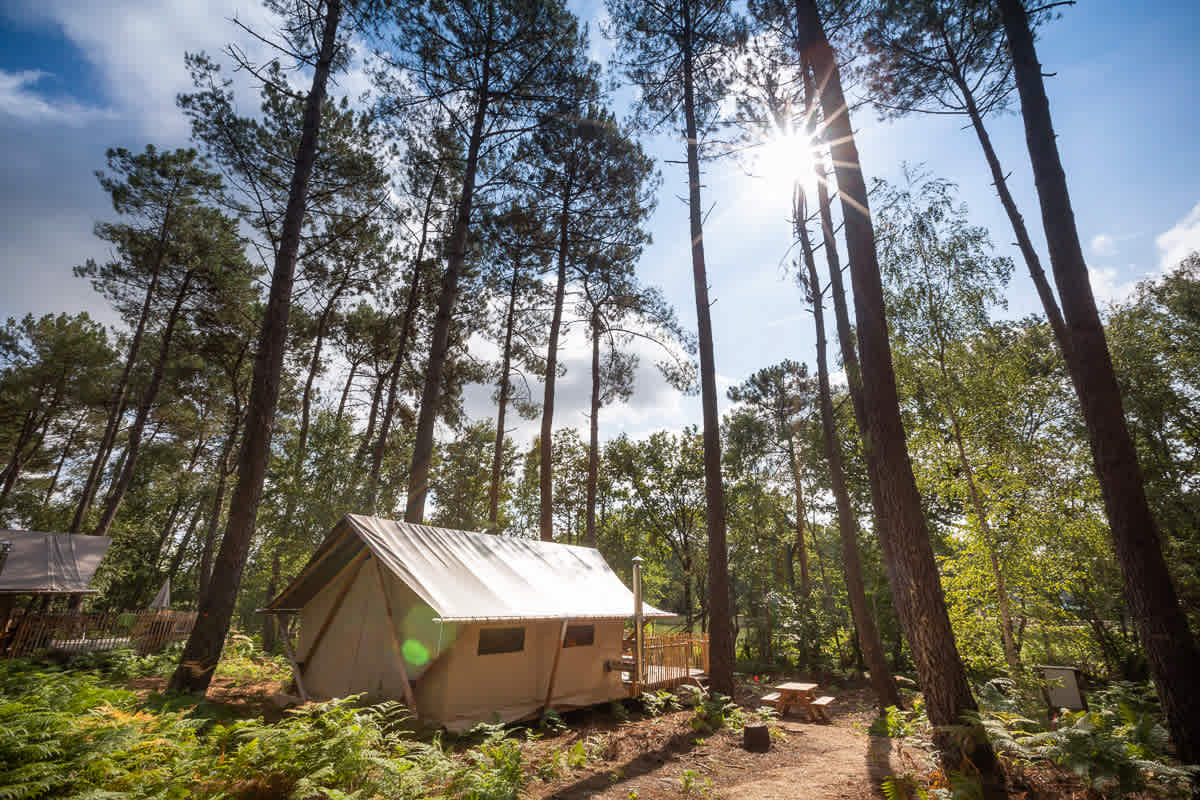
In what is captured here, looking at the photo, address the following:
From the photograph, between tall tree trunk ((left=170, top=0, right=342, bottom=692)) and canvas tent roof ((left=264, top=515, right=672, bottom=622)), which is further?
tall tree trunk ((left=170, top=0, right=342, bottom=692))

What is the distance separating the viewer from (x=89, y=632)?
12.8m

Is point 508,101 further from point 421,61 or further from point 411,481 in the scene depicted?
point 411,481

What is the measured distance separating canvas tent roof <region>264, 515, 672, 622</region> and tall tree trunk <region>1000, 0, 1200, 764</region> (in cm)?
681

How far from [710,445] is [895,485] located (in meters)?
4.66

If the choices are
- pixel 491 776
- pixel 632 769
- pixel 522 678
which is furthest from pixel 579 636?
pixel 491 776

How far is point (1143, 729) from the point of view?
14.4ft

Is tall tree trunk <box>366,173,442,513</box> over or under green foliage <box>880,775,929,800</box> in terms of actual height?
over

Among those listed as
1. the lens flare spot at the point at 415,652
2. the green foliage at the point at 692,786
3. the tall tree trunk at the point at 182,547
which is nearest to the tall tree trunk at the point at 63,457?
the tall tree trunk at the point at 182,547

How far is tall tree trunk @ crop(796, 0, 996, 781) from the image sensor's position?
436 centimetres

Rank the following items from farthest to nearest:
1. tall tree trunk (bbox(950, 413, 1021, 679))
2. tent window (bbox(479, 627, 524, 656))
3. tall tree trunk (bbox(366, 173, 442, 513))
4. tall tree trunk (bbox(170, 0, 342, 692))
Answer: tall tree trunk (bbox(366, 173, 442, 513)) < tall tree trunk (bbox(950, 413, 1021, 679)) < tent window (bbox(479, 627, 524, 656)) < tall tree trunk (bbox(170, 0, 342, 692))

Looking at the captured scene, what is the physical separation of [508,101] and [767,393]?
16.0 metres

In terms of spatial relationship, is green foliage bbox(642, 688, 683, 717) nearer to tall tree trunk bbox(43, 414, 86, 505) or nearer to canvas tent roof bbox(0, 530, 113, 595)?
canvas tent roof bbox(0, 530, 113, 595)

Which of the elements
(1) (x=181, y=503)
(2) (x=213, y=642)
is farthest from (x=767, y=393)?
(1) (x=181, y=503)

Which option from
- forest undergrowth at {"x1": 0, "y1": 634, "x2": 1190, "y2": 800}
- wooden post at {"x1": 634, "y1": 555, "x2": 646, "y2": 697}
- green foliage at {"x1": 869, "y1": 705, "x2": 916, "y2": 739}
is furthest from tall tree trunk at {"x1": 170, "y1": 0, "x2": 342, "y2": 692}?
green foliage at {"x1": 869, "y1": 705, "x2": 916, "y2": 739}
